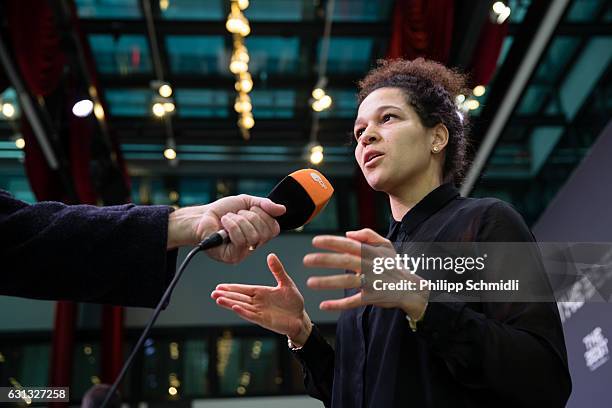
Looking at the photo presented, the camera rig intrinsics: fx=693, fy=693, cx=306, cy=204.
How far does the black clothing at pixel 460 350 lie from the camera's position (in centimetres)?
124

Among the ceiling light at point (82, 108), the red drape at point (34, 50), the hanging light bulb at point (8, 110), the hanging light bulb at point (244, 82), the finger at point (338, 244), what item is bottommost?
the finger at point (338, 244)

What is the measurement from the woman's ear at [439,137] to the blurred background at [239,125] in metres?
2.09

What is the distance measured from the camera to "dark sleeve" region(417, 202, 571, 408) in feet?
4.04

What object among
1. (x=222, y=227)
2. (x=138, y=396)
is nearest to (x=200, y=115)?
(x=138, y=396)

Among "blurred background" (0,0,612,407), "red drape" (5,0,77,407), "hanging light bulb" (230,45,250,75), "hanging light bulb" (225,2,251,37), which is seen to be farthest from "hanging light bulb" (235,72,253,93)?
"red drape" (5,0,77,407)

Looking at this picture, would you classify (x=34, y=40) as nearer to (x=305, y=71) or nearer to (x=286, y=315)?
(x=305, y=71)

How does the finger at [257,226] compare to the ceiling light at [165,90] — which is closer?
the finger at [257,226]

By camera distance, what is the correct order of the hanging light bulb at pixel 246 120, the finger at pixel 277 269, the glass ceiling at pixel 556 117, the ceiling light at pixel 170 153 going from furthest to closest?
the ceiling light at pixel 170 153
the hanging light bulb at pixel 246 120
the glass ceiling at pixel 556 117
the finger at pixel 277 269

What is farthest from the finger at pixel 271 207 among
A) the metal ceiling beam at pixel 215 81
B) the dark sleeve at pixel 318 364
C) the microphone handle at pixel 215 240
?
the metal ceiling beam at pixel 215 81

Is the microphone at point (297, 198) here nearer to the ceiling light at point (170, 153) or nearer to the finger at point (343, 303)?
the finger at point (343, 303)

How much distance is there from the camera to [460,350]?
48.7 inches

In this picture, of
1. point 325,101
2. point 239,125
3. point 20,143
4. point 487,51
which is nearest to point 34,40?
point 20,143

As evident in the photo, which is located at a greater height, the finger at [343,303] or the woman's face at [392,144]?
the woman's face at [392,144]

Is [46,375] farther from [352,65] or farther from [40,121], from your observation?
[352,65]
